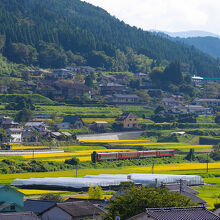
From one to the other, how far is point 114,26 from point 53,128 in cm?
10961

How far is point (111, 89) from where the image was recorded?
126 metres

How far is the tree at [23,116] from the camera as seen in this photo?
96688 millimetres

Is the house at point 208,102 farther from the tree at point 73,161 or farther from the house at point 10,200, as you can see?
the house at point 10,200

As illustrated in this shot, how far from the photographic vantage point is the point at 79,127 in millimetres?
97875

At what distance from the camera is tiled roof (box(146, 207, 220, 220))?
76.7 feet

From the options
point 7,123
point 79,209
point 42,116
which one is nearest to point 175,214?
point 79,209

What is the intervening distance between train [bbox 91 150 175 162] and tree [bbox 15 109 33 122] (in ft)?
82.2

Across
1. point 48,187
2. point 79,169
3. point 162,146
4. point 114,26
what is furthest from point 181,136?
point 114,26

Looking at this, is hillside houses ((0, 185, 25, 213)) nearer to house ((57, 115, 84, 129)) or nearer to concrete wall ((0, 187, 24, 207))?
concrete wall ((0, 187, 24, 207))

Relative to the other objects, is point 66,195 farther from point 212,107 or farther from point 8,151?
point 212,107

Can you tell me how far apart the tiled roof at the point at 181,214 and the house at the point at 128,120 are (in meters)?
74.7

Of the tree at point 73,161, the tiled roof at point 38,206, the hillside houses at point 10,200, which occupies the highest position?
the hillside houses at point 10,200

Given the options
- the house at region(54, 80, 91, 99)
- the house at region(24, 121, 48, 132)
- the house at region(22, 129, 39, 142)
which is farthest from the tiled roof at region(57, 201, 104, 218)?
the house at region(54, 80, 91, 99)

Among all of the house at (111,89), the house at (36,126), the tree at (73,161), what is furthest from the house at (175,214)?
the house at (111,89)
